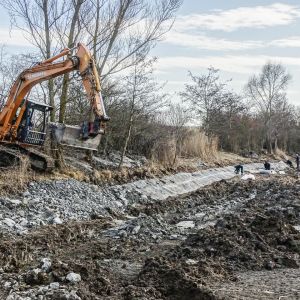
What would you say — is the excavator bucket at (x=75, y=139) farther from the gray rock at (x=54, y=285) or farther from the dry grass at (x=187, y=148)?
the dry grass at (x=187, y=148)

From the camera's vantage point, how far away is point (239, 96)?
37.6 m

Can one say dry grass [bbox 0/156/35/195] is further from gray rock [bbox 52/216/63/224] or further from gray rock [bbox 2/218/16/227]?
gray rock [bbox 2/218/16/227]

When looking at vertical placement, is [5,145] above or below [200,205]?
above

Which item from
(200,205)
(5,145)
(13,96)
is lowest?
(200,205)

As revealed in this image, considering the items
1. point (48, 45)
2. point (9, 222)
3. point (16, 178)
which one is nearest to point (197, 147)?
point (48, 45)

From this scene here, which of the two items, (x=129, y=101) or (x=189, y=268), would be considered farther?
(x=129, y=101)

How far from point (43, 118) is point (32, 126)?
420 millimetres

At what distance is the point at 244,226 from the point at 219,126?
25.8 m

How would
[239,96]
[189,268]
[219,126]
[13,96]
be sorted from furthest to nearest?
[239,96] < [219,126] < [13,96] < [189,268]

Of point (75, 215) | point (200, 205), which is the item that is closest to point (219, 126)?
point (200, 205)

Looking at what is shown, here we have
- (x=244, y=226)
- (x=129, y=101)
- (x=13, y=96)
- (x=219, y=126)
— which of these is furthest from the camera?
(x=219, y=126)

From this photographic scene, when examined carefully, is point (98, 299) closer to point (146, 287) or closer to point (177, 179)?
point (146, 287)

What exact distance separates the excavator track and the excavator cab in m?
0.45

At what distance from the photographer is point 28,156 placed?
1476cm
